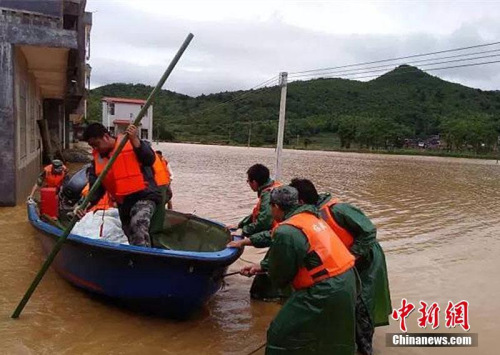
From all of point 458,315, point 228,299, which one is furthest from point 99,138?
point 458,315

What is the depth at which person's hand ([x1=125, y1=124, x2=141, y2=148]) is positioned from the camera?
15.0 feet

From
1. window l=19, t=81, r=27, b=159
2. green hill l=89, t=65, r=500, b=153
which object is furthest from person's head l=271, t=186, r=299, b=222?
green hill l=89, t=65, r=500, b=153

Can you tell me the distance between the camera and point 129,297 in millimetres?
4934

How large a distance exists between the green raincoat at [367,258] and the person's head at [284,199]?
726mm

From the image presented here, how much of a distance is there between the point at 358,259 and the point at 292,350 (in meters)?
1.26

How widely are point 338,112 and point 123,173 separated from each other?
9306cm

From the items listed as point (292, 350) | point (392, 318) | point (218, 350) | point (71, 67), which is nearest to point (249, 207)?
point (71, 67)

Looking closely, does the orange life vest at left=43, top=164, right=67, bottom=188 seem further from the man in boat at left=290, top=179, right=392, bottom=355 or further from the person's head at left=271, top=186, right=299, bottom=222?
the person's head at left=271, top=186, right=299, bottom=222

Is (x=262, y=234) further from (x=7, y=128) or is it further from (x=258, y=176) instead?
(x=7, y=128)

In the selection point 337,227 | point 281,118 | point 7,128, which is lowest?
point 337,227

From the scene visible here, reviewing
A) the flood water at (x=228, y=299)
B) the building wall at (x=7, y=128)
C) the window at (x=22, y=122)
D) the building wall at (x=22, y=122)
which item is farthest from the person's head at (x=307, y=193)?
Result: the window at (x=22, y=122)

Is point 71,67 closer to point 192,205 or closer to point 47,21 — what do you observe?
point 47,21

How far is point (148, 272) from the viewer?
15.4 ft

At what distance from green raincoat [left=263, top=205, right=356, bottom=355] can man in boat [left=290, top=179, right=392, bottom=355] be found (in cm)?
66
